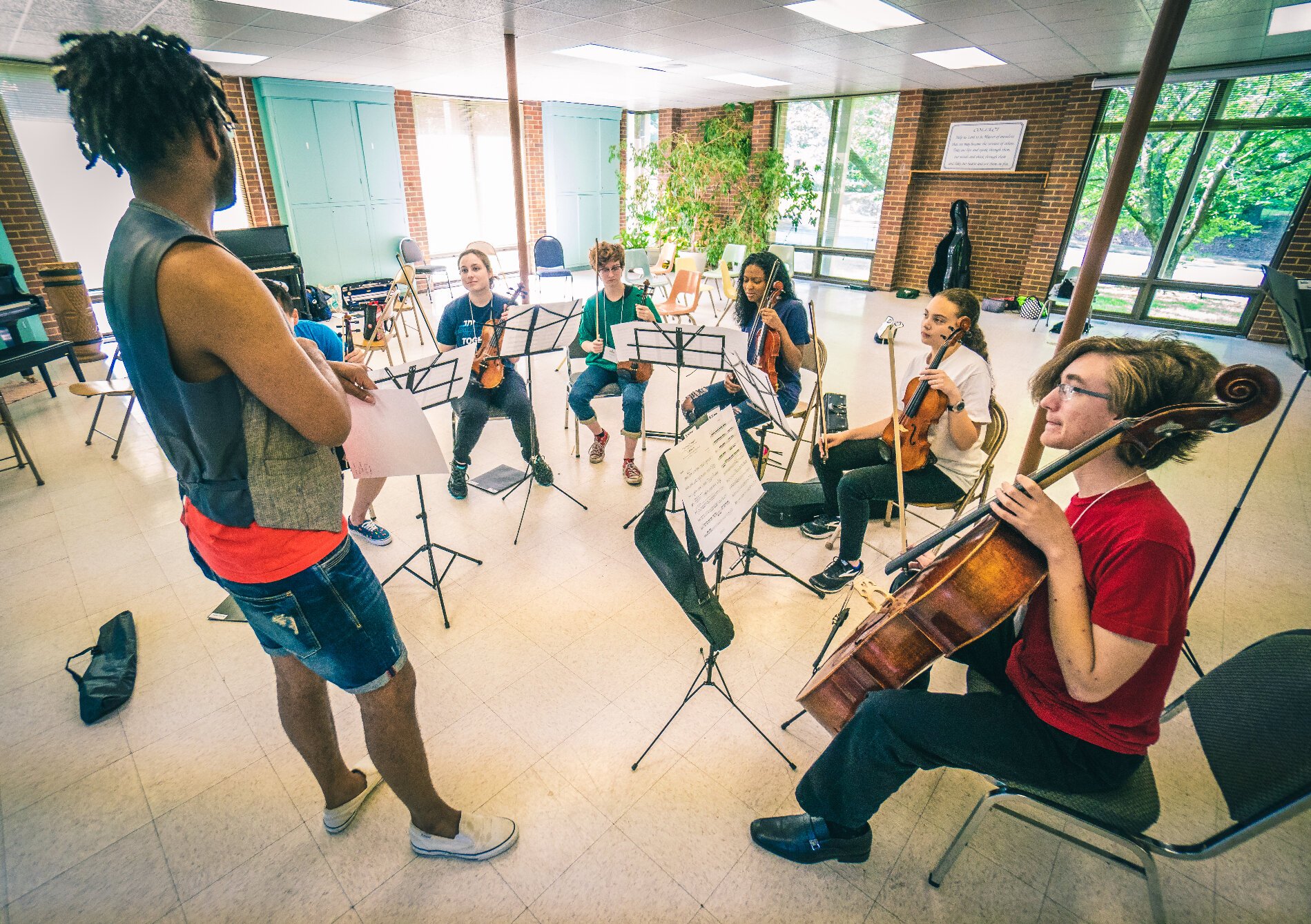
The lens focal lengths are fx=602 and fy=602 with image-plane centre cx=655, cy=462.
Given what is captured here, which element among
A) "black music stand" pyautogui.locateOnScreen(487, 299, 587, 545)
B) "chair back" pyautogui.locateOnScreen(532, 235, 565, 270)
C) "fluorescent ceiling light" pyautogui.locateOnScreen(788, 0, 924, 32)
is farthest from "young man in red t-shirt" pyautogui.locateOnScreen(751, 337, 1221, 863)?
"chair back" pyautogui.locateOnScreen(532, 235, 565, 270)

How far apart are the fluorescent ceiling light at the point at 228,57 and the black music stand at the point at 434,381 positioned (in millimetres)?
5182

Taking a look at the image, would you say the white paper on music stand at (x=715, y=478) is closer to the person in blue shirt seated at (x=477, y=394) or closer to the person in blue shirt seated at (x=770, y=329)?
the person in blue shirt seated at (x=770, y=329)

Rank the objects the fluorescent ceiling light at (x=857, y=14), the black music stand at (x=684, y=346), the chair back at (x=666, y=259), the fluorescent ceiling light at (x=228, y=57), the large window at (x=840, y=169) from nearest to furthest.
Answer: the black music stand at (x=684, y=346), the fluorescent ceiling light at (x=857, y=14), the fluorescent ceiling light at (x=228, y=57), the chair back at (x=666, y=259), the large window at (x=840, y=169)

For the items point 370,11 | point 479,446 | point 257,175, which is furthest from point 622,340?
point 257,175

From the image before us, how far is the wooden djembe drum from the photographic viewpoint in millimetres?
5348

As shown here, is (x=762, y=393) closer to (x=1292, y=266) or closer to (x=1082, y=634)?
(x=1082, y=634)

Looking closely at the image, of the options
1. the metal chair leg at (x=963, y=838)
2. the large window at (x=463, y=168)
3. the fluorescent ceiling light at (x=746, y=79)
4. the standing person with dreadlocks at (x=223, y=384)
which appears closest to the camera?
the standing person with dreadlocks at (x=223, y=384)

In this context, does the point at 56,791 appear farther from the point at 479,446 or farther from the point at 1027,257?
the point at 1027,257

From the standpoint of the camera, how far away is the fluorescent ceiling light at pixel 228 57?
18.0 feet

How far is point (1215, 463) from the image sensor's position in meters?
3.96

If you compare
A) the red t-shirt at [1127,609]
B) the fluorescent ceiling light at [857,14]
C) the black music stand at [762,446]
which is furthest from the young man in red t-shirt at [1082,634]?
the fluorescent ceiling light at [857,14]

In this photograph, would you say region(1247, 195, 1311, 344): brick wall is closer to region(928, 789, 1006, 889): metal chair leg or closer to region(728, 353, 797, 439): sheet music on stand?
region(728, 353, 797, 439): sheet music on stand

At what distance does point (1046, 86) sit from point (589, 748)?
353 inches

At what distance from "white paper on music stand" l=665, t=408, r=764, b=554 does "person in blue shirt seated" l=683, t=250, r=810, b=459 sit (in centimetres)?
136
